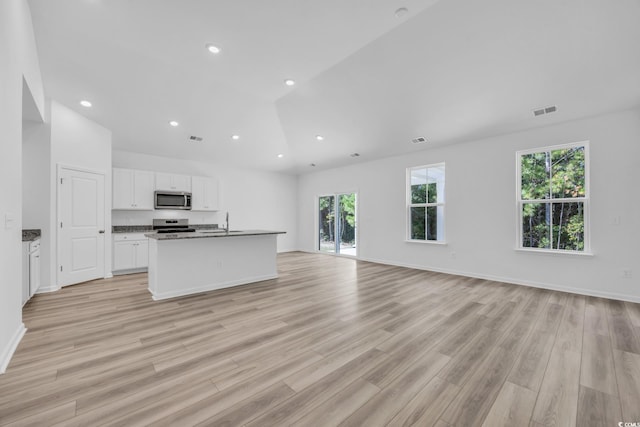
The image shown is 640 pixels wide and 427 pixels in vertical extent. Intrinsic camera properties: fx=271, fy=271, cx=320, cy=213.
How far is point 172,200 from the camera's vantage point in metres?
6.21

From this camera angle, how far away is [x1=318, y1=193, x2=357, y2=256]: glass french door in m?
7.83

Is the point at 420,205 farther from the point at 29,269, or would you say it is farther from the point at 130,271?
the point at 29,269

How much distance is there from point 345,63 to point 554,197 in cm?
399

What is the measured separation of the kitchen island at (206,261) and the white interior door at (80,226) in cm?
152

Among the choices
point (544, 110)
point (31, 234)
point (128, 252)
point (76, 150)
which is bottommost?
point (128, 252)

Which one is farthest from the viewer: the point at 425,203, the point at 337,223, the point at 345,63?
the point at 337,223

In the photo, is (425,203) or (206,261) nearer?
(206,261)

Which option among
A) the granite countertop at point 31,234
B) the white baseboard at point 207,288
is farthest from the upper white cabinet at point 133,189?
the white baseboard at point 207,288

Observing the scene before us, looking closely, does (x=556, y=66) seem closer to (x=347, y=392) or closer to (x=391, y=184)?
(x=391, y=184)

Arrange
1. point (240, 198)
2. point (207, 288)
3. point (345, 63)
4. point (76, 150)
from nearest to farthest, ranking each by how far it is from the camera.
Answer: point (345, 63) < point (207, 288) < point (76, 150) < point (240, 198)

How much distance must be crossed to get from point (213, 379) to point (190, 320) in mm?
1286

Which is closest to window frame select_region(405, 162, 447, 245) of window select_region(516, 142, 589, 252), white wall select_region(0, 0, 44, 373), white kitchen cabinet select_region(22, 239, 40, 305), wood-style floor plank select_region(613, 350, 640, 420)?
window select_region(516, 142, 589, 252)

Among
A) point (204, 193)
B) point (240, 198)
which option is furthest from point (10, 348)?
point (240, 198)

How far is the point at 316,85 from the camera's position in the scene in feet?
14.6
